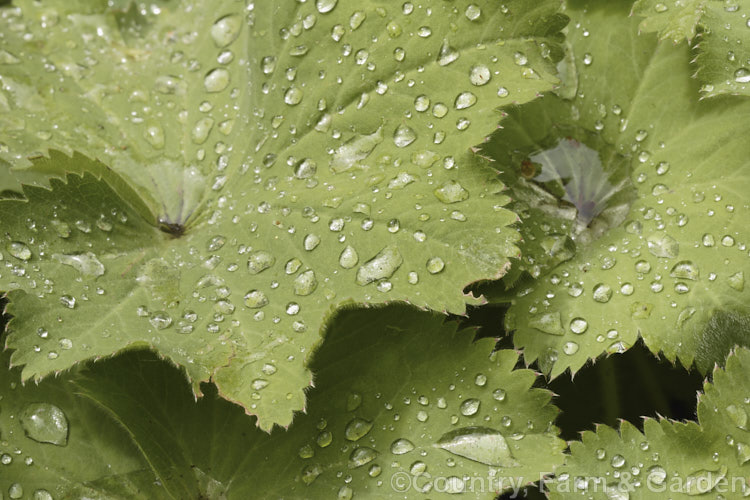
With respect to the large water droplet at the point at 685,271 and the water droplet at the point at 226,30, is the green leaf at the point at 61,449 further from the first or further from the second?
the large water droplet at the point at 685,271

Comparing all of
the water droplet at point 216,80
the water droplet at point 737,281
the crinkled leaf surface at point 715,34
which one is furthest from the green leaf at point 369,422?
the crinkled leaf surface at point 715,34

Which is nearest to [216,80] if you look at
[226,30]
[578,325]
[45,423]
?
[226,30]

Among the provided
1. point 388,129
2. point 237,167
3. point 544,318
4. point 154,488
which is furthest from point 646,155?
point 154,488

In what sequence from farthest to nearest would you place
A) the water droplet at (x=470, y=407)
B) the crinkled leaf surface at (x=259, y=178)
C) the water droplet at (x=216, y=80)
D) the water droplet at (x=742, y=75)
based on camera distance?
the water droplet at (x=216, y=80)
the water droplet at (x=742, y=75)
the water droplet at (x=470, y=407)
the crinkled leaf surface at (x=259, y=178)

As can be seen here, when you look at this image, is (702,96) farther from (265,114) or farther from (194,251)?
(194,251)

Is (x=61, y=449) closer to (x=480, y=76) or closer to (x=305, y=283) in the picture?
(x=305, y=283)

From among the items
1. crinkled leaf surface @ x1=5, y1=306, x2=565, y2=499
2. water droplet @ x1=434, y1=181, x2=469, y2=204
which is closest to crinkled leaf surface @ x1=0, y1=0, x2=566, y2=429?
water droplet @ x1=434, y1=181, x2=469, y2=204

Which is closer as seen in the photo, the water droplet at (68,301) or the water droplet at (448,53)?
the water droplet at (68,301)

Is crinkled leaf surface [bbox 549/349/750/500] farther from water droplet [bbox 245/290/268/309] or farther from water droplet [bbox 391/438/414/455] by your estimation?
water droplet [bbox 245/290/268/309]
